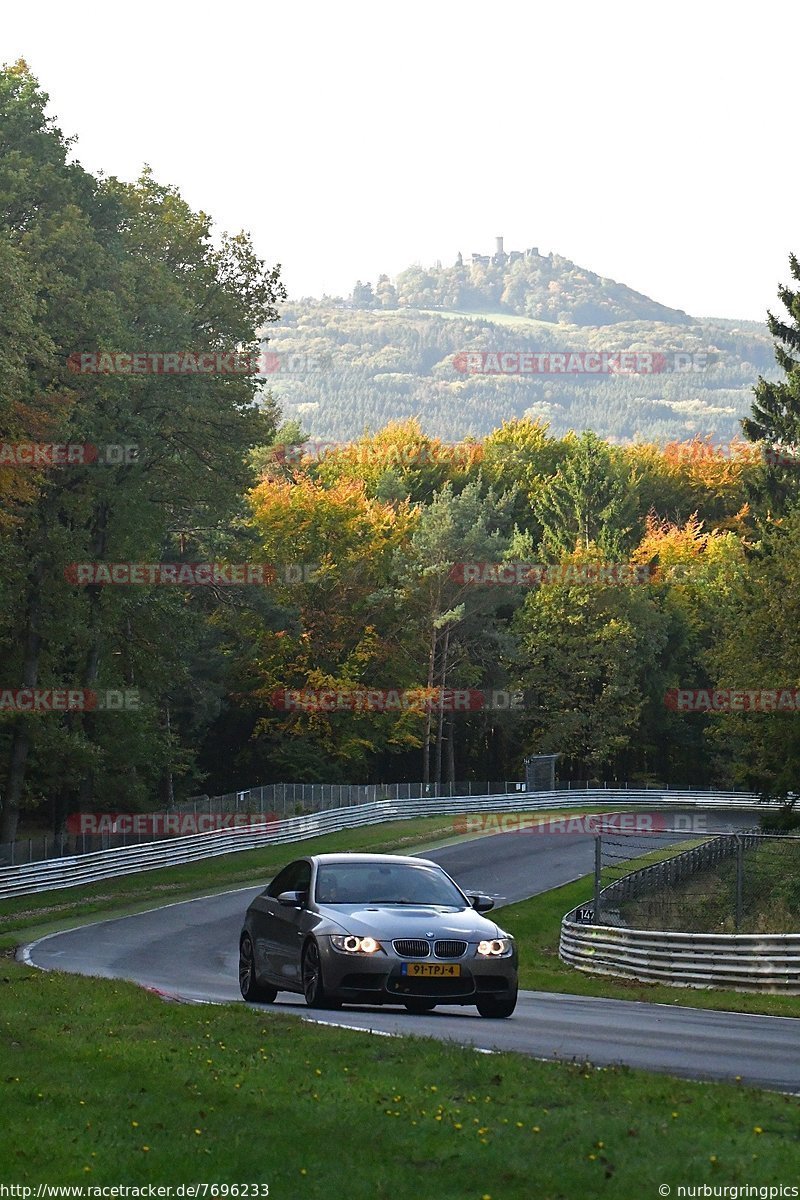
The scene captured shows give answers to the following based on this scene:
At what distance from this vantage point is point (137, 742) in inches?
2010

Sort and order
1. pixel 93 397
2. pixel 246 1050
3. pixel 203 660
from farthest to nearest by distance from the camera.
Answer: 1. pixel 203 660
2. pixel 93 397
3. pixel 246 1050

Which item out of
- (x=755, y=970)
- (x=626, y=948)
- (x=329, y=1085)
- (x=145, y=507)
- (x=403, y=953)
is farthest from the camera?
(x=145, y=507)

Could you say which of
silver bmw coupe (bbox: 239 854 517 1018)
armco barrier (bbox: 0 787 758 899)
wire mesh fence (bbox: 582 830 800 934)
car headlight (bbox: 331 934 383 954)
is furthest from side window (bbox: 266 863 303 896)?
armco barrier (bbox: 0 787 758 899)

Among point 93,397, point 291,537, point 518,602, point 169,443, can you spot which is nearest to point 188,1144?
point 93,397

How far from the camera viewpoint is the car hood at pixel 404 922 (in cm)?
1565

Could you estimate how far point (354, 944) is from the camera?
51.6ft

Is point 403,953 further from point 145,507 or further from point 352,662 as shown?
point 352,662

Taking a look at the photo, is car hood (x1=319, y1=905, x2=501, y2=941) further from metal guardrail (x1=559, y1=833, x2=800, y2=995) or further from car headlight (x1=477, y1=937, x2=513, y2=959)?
metal guardrail (x1=559, y1=833, x2=800, y2=995)

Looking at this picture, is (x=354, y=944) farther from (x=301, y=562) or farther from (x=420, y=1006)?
(x=301, y=562)

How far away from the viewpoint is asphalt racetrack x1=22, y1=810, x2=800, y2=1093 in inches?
483

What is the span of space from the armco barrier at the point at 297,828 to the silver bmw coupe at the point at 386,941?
25.1m

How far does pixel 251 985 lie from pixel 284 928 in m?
1.28

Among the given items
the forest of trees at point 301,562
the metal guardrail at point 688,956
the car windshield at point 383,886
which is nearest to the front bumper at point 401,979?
the car windshield at point 383,886

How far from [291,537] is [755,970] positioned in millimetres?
58516
